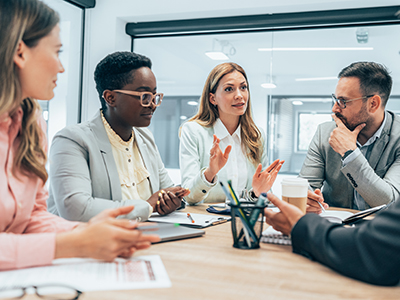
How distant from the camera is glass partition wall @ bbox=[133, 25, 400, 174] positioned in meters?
3.49

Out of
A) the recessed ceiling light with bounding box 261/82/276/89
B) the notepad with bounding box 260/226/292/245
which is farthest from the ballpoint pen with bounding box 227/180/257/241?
the recessed ceiling light with bounding box 261/82/276/89

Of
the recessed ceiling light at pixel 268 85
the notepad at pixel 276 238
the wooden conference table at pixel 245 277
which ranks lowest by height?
the wooden conference table at pixel 245 277

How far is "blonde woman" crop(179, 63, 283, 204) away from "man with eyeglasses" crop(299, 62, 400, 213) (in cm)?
39

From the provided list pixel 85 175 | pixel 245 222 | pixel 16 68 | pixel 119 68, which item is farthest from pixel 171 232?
pixel 119 68

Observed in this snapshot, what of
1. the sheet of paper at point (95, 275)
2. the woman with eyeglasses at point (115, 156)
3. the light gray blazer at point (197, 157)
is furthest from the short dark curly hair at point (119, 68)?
the sheet of paper at point (95, 275)

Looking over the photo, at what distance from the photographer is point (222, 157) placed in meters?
2.06

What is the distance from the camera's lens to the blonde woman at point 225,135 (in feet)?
7.98

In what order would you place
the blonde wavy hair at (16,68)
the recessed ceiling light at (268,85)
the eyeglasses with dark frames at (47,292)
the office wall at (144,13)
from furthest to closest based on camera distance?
the recessed ceiling light at (268,85), the office wall at (144,13), the blonde wavy hair at (16,68), the eyeglasses with dark frames at (47,292)

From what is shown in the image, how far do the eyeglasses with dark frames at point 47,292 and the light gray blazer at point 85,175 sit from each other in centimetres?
69

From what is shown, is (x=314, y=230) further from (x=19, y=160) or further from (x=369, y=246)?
(x=19, y=160)

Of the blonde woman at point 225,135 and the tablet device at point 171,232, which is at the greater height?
the blonde woman at point 225,135

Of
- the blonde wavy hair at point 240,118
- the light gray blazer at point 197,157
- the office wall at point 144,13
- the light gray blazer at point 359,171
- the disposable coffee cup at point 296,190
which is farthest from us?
the office wall at point 144,13

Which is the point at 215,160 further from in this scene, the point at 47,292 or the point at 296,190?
the point at 47,292

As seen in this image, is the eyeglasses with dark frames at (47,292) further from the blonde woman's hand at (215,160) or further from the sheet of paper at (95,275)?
the blonde woman's hand at (215,160)
